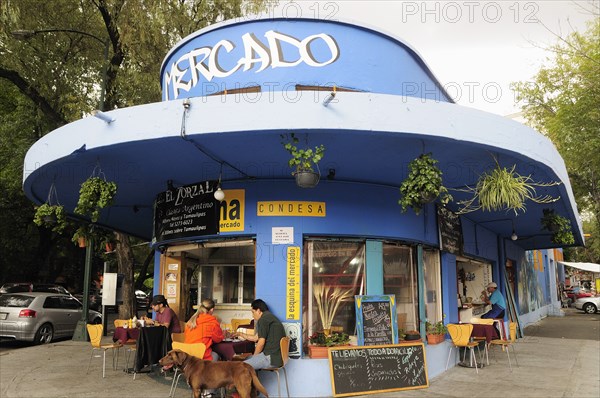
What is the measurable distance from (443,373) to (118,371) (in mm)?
6109

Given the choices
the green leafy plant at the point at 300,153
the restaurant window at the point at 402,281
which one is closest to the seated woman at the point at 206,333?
the green leafy plant at the point at 300,153

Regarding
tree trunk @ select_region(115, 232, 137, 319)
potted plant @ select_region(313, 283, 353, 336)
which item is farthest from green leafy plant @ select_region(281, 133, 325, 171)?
tree trunk @ select_region(115, 232, 137, 319)

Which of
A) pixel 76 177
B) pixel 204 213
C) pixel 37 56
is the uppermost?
pixel 37 56

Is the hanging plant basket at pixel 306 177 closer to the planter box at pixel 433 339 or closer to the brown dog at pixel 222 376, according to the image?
the brown dog at pixel 222 376

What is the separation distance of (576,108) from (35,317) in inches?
840

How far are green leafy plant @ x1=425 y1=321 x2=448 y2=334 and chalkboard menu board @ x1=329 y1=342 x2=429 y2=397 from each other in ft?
4.04

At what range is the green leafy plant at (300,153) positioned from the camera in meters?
5.84

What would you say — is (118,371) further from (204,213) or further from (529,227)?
(529,227)

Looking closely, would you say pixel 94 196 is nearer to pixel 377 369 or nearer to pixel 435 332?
pixel 377 369

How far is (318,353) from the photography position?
288 inches

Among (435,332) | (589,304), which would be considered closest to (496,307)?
(435,332)

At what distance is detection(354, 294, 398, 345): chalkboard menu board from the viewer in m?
7.69

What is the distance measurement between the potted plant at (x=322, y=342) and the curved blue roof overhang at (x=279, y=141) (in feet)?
8.34

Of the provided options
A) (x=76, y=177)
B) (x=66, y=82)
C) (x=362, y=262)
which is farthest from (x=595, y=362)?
(x=66, y=82)
